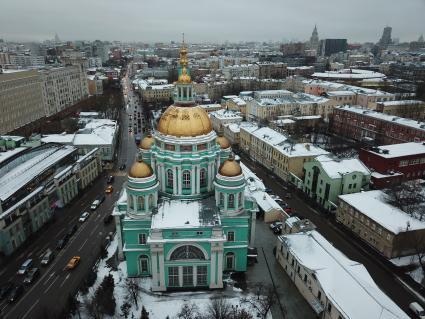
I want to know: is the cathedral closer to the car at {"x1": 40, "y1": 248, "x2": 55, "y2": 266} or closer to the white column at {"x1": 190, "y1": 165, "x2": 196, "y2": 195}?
the white column at {"x1": 190, "y1": 165, "x2": 196, "y2": 195}

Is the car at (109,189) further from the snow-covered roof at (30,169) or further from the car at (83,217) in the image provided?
the snow-covered roof at (30,169)

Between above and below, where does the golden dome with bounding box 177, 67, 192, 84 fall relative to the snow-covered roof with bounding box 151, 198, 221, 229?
above

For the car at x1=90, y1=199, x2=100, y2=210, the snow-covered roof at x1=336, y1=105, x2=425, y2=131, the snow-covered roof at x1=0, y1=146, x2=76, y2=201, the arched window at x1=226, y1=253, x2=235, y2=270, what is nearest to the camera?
the arched window at x1=226, y1=253, x2=235, y2=270

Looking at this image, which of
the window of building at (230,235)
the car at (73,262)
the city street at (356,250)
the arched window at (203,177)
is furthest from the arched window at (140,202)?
the city street at (356,250)

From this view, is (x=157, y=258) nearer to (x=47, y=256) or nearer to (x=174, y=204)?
(x=174, y=204)

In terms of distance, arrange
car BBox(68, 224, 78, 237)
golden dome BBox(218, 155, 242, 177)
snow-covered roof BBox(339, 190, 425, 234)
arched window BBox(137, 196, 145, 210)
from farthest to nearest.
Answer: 1. car BBox(68, 224, 78, 237)
2. snow-covered roof BBox(339, 190, 425, 234)
3. golden dome BBox(218, 155, 242, 177)
4. arched window BBox(137, 196, 145, 210)

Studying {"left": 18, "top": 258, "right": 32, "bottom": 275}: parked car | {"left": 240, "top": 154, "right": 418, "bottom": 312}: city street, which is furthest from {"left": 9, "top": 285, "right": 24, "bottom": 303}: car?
{"left": 240, "top": 154, "right": 418, "bottom": 312}: city street
